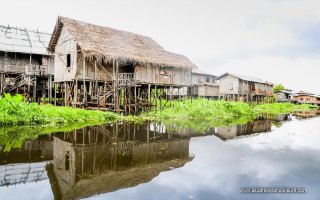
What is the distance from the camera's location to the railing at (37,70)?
24922mm

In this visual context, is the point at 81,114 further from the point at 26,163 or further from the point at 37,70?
the point at 37,70

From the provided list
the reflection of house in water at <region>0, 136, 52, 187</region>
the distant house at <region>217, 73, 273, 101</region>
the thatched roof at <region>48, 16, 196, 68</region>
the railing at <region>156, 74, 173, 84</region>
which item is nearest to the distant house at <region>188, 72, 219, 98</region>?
the distant house at <region>217, 73, 273, 101</region>

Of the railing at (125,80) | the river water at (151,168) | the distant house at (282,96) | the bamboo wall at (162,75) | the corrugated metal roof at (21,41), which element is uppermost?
the corrugated metal roof at (21,41)

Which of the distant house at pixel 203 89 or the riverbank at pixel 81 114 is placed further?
the distant house at pixel 203 89

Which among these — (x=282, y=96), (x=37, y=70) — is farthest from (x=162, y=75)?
(x=282, y=96)

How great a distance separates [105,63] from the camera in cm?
2202

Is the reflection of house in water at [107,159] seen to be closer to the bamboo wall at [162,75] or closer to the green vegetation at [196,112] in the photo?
the green vegetation at [196,112]

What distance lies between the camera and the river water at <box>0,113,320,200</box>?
577 cm

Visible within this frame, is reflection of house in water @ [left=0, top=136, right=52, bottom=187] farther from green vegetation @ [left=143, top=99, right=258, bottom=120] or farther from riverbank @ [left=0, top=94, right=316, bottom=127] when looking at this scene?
green vegetation @ [left=143, top=99, right=258, bottom=120]

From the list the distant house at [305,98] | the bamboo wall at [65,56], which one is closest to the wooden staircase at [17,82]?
the bamboo wall at [65,56]

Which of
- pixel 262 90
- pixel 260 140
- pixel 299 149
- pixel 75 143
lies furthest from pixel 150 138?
pixel 262 90

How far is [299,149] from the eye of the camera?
34.3 feet

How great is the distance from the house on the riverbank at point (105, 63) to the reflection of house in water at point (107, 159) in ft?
28.9

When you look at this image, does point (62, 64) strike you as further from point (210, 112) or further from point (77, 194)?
point (77, 194)
